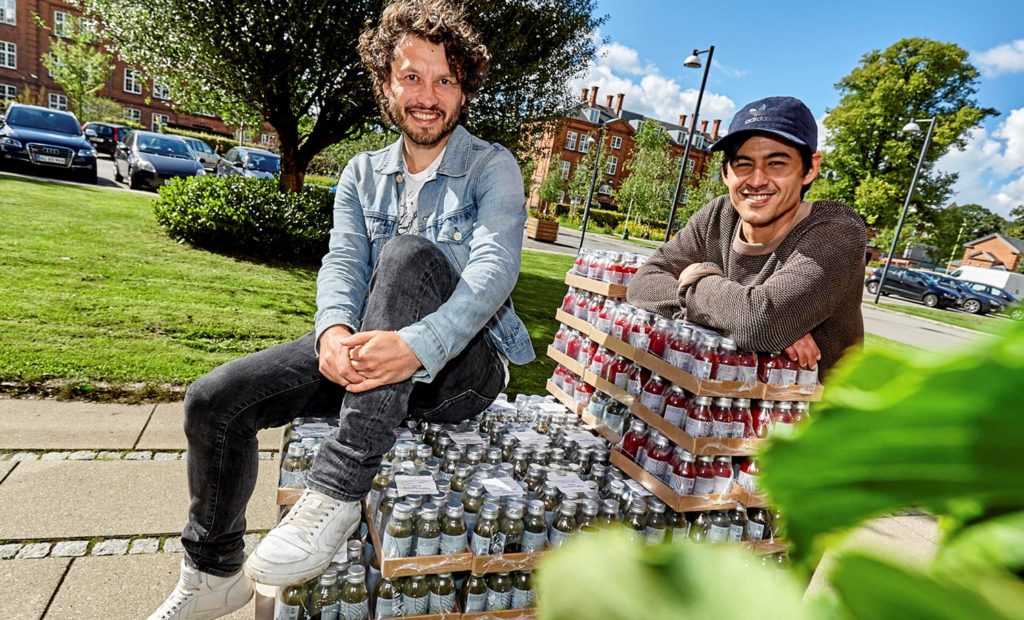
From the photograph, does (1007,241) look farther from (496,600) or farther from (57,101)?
(57,101)

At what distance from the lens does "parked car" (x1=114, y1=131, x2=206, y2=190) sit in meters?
13.5

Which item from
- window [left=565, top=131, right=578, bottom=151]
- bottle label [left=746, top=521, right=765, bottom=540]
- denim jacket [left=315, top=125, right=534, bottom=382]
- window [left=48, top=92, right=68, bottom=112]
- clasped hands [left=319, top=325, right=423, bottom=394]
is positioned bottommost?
bottle label [left=746, top=521, right=765, bottom=540]

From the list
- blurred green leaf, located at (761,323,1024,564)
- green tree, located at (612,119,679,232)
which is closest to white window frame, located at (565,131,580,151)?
green tree, located at (612,119,679,232)

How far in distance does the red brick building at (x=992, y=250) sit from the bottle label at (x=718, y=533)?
64618mm

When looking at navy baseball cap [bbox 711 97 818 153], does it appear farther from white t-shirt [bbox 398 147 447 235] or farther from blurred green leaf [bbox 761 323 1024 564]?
blurred green leaf [bbox 761 323 1024 564]

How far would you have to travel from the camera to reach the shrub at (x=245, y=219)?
8.28 metres

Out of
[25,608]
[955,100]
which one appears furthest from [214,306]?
[955,100]

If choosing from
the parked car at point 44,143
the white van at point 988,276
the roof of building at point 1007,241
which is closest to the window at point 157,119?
the parked car at point 44,143

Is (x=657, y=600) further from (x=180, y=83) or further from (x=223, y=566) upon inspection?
(x=180, y=83)

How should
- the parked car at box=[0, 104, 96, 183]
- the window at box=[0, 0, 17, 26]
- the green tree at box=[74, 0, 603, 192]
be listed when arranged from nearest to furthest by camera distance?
the green tree at box=[74, 0, 603, 192] < the parked car at box=[0, 104, 96, 183] < the window at box=[0, 0, 17, 26]

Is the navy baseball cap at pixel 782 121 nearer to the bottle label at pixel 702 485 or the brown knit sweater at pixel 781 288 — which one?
the brown knit sweater at pixel 781 288

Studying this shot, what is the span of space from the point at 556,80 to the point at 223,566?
9595 mm

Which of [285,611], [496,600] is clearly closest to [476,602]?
[496,600]

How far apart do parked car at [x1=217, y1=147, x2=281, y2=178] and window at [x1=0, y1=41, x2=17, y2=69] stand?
33.5 m
